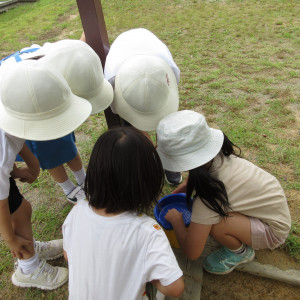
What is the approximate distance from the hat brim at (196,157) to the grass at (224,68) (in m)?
0.86

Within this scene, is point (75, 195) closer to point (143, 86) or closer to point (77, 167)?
point (77, 167)

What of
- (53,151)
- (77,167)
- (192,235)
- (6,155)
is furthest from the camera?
(77,167)

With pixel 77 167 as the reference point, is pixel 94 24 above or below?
above

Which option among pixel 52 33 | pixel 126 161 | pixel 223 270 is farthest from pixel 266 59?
pixel 52 33

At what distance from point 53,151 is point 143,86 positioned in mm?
761

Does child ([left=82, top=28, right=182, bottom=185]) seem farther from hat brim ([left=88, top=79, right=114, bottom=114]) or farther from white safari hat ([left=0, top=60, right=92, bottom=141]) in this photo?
white safari hat ([left=0, top=60, right=92, bottom=141])

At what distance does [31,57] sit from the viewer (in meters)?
1.27

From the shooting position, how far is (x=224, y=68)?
3.62 metres

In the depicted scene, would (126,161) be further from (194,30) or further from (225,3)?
(225,3)

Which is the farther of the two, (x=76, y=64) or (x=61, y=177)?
(x=61, y=177)

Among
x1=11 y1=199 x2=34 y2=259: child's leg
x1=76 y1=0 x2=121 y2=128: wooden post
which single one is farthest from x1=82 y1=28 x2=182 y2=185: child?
x1=11 y1=199 x2=34 y2=259: child's leg

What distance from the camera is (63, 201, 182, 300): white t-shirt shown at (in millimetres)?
931

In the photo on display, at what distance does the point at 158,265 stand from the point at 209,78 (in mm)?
2906

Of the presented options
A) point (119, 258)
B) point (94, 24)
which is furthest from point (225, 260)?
point (94, 24)
